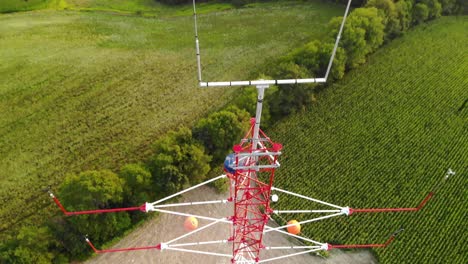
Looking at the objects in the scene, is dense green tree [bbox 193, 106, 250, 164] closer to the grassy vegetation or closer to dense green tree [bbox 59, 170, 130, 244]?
dense green tree [bbox 59, 170, 130, 244]

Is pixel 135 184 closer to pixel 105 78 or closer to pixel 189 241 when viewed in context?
pixel 189 241

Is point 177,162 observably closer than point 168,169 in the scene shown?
No

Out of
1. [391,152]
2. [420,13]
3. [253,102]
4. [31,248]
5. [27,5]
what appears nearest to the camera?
[31,248]

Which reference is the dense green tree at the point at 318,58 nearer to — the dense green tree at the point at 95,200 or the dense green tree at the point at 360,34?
the dense green tree at the point at 360,34

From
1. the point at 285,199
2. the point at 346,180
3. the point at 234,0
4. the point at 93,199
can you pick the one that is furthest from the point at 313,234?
the point at 234,0

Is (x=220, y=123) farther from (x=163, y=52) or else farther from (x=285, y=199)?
(x=163, y=52)

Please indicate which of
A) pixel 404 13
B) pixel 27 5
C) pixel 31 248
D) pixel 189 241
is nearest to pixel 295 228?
pixel 189 241

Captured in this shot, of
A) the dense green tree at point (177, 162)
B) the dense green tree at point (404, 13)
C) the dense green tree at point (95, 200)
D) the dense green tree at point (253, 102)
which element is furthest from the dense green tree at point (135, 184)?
the dense green tree at point (404, 13)
